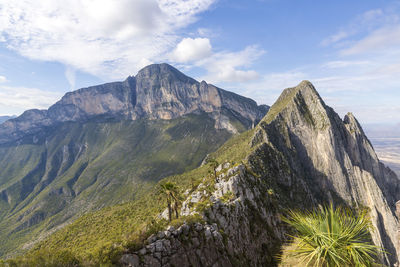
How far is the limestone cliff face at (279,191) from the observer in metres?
30.1

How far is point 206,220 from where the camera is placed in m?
35.0

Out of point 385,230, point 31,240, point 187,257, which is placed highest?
point 187,257

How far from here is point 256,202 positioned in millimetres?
51969

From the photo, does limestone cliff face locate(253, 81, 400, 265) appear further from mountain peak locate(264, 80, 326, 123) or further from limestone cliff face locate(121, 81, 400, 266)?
limestone cliff face locate(121, 81, 400, 266)

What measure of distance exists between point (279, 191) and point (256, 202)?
32753 mm

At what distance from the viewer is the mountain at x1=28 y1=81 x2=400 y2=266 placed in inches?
1086

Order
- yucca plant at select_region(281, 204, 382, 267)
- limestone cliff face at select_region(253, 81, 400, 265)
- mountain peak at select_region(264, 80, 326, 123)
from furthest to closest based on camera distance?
mountain peak at select_region(264, 80, 326, 123) < limestone cliff face at select_region(253, 81, 400, 265) < yucca plant at select_region(281, 204, 382, 267)

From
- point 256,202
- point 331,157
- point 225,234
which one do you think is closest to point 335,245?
point 225,234

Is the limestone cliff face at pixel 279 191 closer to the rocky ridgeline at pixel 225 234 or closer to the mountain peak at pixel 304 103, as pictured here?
the rocky ridgeline at pixel 225 234

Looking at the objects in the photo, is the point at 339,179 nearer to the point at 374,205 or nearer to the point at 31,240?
the point at 374,205

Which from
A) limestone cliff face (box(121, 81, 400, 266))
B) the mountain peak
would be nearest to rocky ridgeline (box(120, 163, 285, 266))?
limestone cliff face (box(121, 81, 400, 266))

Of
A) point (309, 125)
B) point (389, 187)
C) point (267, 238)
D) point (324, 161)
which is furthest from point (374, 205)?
point (267, 238)

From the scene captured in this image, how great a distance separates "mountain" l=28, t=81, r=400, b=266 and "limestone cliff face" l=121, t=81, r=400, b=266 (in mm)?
199

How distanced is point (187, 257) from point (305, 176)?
445 feet
